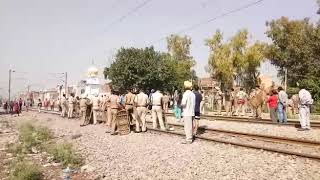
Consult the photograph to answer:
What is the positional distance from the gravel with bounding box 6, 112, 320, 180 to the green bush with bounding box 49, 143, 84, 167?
0.36 m

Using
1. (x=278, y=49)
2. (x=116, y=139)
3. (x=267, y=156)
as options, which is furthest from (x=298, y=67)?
(x=267, y=156)

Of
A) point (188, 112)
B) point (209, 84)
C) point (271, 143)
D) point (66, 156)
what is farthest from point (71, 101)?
point (209, 84)

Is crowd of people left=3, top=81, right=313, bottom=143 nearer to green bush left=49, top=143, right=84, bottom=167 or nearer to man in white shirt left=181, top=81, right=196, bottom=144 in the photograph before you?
man in white shirt left=181, top=81, right=196, bottom=144

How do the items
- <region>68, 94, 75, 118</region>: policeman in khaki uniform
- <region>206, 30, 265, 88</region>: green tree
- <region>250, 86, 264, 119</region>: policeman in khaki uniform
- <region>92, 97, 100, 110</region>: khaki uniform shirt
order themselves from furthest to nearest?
<region>206, 30, 265, 88</region>: green tree
<region>68, 94, 75, 118</region>: policeman in khaki uniform
<region>92, 97, 100, 110</region>: khaki uniform shirt
<region>250, 86, 264, 119</region>: policeman in khaki uniform

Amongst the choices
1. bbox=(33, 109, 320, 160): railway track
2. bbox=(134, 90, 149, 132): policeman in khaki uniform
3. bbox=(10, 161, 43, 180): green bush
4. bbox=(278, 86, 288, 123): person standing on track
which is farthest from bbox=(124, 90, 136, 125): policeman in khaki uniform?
bbox=(10, 161, 43, 180): green bush

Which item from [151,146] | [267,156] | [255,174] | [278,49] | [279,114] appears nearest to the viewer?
[255,174]

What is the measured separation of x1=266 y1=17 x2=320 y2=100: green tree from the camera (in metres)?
51.4

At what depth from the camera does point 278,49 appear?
61062mm

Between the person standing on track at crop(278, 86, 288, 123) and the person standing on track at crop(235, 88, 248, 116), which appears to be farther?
the person standing on track at crop(235, 88, 248, 116)

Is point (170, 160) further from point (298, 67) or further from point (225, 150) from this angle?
point (298, 67)

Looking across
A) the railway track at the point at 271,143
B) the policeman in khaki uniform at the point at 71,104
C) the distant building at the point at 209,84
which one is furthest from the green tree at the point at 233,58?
the railway track at the point at 271,143

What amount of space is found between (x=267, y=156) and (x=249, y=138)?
3.96 meters

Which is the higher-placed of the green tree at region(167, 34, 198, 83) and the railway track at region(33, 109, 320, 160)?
the green tree at region(167, 34, 198, 83)

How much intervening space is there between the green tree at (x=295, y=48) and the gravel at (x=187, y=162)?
3673 cm
